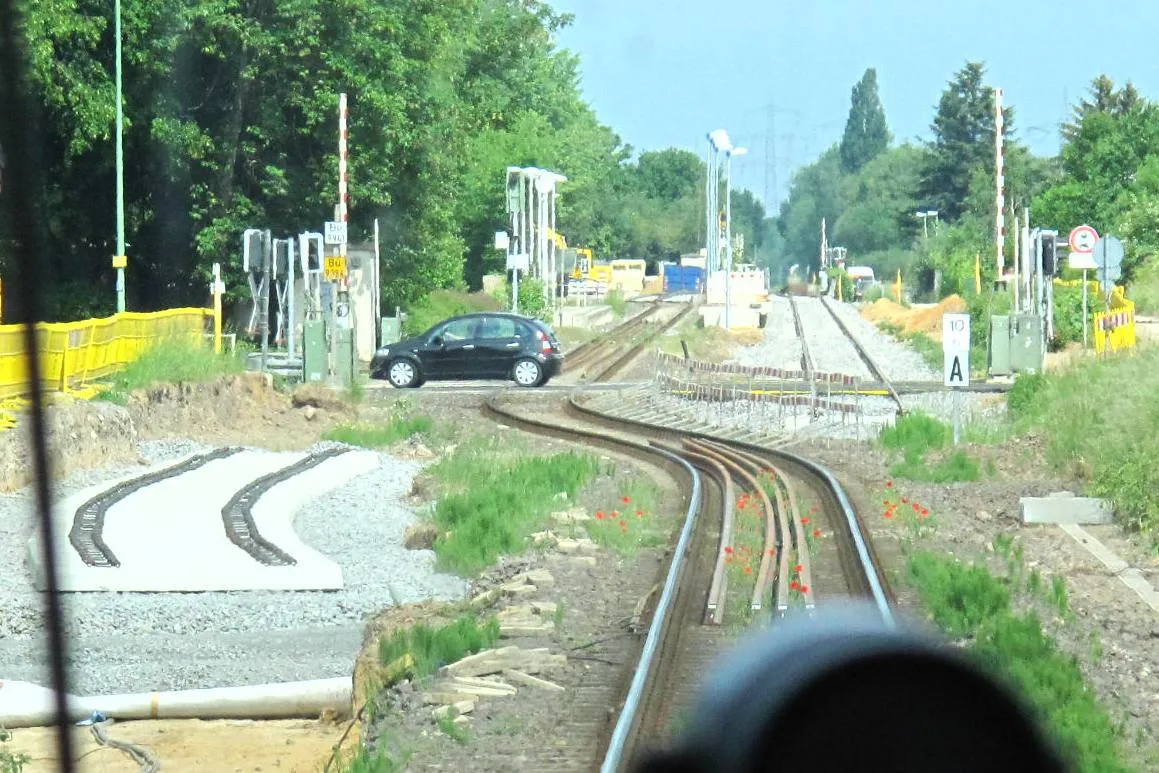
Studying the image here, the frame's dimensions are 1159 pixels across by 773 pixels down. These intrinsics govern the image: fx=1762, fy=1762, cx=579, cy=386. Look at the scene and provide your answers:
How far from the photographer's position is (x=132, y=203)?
4269cm

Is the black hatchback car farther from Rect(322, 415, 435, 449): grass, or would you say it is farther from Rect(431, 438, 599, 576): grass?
Rect(431, 438, 599, 576): grass

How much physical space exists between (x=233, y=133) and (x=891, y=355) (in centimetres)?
1700

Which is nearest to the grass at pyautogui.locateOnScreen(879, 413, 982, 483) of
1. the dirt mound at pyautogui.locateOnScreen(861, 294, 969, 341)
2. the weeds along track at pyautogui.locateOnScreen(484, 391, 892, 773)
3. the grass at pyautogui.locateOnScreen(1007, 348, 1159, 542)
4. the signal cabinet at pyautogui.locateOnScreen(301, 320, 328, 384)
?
the grass at pyautogui.locateOnScreen(1007, 348, 1159, 542)

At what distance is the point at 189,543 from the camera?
13227mm

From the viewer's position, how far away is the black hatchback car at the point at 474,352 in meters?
33.8

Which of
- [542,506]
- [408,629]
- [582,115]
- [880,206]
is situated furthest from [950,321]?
[880,206]

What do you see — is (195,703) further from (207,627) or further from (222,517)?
(222,517)

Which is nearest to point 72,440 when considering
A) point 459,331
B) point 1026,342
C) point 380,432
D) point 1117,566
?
point 380,432

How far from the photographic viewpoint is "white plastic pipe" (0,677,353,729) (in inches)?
357

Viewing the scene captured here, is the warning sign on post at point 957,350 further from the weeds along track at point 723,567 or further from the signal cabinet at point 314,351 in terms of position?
the signal cabinet at point 314,351

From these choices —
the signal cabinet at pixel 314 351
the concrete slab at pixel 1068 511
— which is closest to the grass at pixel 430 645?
the concrete slab at pixel 1068 511

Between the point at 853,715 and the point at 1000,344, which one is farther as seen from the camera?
the point at 1000,344

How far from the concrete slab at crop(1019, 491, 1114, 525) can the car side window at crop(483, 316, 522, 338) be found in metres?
19.5

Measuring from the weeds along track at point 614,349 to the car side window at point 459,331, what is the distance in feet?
8.63
